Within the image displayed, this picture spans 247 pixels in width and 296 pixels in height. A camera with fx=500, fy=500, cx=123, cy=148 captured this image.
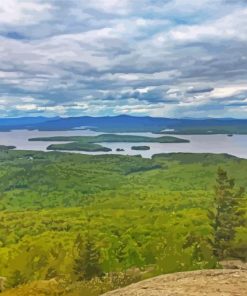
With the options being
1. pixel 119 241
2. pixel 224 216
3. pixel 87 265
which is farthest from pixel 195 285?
pixel 119 241

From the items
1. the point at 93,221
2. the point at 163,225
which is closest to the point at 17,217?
the point at 93,221

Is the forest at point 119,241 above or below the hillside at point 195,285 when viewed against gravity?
below

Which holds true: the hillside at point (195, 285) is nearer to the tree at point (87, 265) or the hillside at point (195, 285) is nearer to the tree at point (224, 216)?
the tree at point (87, 265)

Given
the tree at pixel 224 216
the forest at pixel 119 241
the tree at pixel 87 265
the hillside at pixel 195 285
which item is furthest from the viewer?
the tree at pixel 224 216

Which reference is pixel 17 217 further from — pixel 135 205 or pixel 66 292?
pixel 66 292

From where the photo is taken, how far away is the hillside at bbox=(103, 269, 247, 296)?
57.6 feet

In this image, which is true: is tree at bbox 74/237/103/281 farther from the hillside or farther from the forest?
the hillside

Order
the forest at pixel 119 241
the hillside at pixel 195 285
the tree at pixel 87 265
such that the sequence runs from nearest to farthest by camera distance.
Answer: the hillside at pixel 195 285 < the forest at pixel 119 241 < the tree at pixel 87 265

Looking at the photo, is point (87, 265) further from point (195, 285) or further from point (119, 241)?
point (119, 241)

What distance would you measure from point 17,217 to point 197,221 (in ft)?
227

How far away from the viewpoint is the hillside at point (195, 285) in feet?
57.6

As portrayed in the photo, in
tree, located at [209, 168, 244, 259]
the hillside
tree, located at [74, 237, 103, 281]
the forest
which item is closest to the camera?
the hillside

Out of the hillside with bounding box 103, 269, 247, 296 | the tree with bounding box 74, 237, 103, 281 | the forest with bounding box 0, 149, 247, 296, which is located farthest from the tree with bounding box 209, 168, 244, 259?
the hillside with bounding box 103, 269, 247, 296

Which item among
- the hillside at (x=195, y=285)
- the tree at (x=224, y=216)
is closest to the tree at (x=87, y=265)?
the tree at (x=224, y=216)
